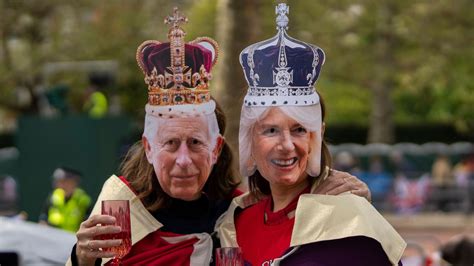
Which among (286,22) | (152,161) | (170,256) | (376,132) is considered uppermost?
(286,22)

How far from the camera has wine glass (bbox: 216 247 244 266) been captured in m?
4.88

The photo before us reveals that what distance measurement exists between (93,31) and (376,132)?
8.11 metres

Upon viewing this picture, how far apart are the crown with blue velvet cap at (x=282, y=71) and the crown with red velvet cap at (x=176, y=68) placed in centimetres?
31

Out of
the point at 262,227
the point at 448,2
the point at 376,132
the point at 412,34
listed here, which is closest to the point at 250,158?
the point at 262,227

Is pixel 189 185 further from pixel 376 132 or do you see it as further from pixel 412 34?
pixel 376 132

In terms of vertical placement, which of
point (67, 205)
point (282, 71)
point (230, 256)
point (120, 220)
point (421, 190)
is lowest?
point (421, 190)

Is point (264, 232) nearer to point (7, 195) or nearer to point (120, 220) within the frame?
point (120, 220)

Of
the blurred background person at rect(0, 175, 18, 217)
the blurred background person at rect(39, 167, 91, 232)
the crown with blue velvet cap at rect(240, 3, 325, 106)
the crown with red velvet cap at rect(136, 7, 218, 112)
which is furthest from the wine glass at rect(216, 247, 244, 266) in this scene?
the blurred background person at rect(0, 175, 18, 217)

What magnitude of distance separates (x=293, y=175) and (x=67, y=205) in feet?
30.3

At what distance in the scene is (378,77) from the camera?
102 ft

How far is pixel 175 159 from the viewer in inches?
207

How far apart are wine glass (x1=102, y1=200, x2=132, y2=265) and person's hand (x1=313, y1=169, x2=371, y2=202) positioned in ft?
2.30

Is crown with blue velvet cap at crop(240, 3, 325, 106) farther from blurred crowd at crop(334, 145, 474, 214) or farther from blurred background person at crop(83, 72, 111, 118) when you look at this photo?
blurred crowd at crop(334, 145, 474, 214)

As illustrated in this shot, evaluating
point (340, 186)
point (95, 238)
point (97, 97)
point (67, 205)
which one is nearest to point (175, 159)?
point (95, 238)
